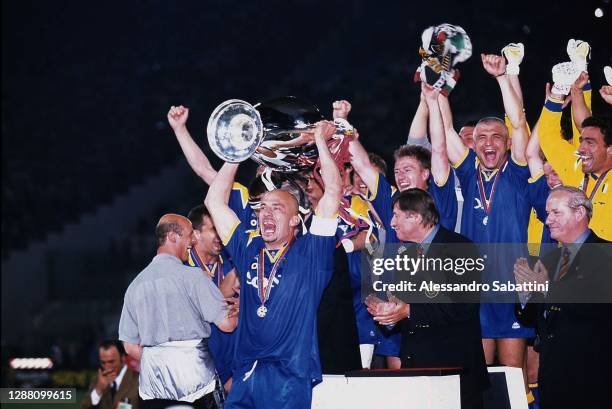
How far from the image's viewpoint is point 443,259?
468cm

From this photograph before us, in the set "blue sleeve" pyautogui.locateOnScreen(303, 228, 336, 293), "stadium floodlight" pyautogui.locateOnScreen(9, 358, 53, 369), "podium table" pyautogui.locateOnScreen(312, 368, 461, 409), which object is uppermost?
"blue sleeve" pyautogui.locateOnScreen(303, 228, 336, 293)

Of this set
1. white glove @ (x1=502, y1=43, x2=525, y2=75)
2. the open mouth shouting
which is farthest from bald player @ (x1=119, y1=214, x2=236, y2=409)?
white glove @ (x1=502, y1=43, x2=525, y2=75)

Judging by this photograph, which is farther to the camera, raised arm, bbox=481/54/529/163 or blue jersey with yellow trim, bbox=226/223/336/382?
raised arm, bbox=481/54/529/163

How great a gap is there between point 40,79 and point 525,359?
635 inches

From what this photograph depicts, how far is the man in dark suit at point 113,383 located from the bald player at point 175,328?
1.43 metres

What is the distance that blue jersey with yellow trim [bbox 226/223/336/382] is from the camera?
4.70 metres

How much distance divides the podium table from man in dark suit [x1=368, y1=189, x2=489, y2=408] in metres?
0.28

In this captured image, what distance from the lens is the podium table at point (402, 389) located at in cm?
425

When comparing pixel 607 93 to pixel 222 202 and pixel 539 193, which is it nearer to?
pixel 539 193

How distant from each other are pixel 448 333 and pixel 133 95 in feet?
52.2

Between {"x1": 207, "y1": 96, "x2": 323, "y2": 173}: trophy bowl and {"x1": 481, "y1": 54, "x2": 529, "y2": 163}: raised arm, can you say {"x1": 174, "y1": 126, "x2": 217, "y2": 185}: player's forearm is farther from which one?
{"x1": 481, "y1": 54, "x2": 529, "y2": 163}: raised arm

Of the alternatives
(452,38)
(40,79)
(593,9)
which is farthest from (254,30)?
(452,38)

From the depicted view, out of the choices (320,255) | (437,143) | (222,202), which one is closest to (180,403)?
(222,202)

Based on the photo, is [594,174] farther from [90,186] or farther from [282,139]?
[90,186]
